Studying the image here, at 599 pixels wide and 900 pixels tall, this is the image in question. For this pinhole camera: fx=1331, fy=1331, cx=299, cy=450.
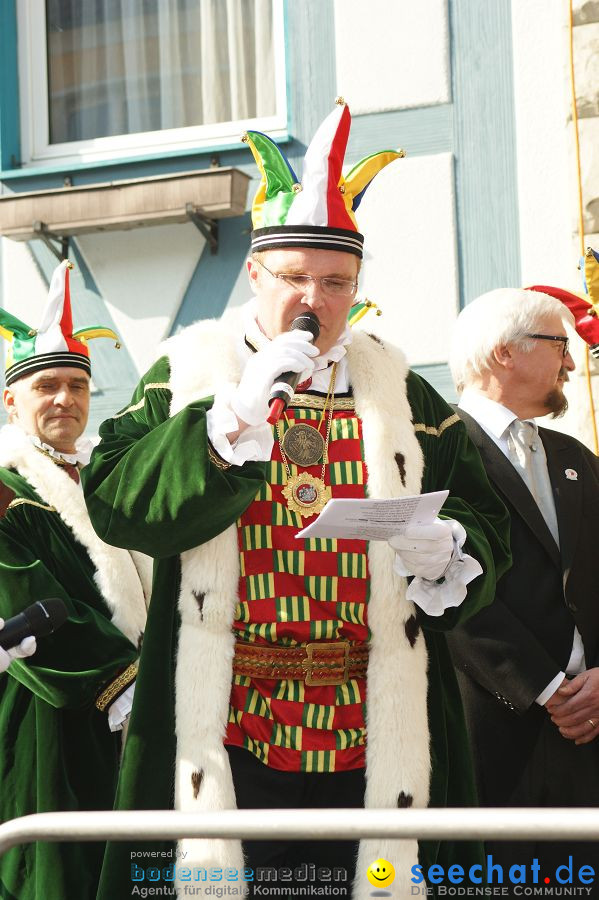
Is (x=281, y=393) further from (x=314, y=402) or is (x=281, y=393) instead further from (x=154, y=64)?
(x=154, y=64)

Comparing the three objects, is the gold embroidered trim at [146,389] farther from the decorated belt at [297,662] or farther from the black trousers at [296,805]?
the black trousers at [296,805]

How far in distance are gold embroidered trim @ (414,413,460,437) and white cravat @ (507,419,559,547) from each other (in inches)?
35.5

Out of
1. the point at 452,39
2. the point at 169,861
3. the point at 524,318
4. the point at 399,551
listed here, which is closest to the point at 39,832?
the point at 169,861

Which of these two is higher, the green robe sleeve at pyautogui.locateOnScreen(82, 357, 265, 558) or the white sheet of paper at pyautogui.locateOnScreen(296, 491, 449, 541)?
the green robe sleeve at pyautogui.locateOnScreen(82, 357, 265, 558)

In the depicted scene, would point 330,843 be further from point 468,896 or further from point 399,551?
point 399,551

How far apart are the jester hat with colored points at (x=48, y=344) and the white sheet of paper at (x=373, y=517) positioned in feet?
7.58

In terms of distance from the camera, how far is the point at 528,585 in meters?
4.02

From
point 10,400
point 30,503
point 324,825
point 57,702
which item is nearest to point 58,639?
point 57,702

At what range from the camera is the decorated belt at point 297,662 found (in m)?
2.92

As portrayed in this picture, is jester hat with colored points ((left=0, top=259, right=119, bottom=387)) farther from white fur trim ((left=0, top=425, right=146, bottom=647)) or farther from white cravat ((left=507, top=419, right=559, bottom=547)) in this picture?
white cravat ((left=507, top=419, right=559, bottom=547))

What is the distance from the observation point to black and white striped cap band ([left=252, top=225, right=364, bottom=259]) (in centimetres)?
312

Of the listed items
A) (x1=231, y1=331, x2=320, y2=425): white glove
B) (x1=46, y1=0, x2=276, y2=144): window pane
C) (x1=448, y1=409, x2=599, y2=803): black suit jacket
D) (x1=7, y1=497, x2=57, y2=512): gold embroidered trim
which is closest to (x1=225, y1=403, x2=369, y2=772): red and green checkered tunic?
(x1=231, y1=331, x2=320, y2=425): white glove

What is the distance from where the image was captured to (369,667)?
117 inches

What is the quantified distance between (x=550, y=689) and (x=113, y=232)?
11.3 feet
